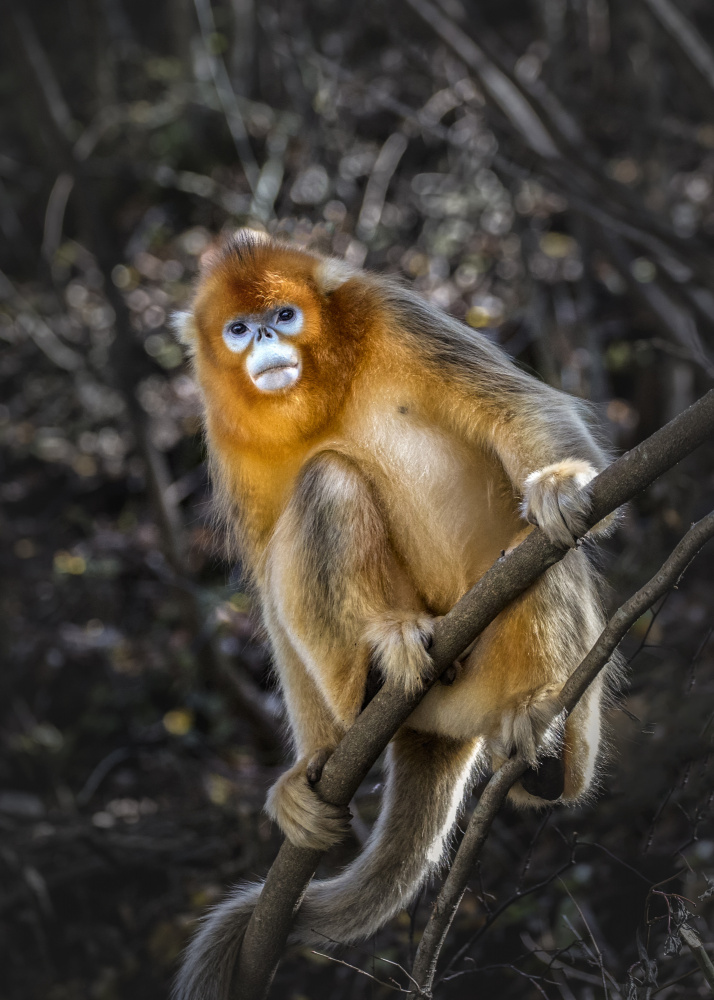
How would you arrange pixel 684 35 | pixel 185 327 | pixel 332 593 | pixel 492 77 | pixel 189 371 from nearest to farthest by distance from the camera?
1. pixel 332 593
2. pixel 185 327
3. pixel 189 371
4. pixel 684 35
5. pixel 492 77

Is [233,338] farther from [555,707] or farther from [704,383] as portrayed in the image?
[704,383]

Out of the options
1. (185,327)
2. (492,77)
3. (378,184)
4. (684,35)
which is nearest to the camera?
(185,327)

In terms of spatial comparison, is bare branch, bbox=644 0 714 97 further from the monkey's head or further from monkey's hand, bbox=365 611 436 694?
monkey's hand, bbox=365 611 436 694

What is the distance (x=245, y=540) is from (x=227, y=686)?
2.19 metres

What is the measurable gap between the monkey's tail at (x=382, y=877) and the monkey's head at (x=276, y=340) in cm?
96

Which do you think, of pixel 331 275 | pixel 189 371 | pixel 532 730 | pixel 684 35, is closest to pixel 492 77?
pixel 684 35

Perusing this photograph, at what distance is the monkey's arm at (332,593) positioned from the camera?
2.26m

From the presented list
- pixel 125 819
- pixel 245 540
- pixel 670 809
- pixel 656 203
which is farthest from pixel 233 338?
pixel 656 203

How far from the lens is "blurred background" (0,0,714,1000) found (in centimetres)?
376

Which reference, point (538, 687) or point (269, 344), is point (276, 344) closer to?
point (269, 344)

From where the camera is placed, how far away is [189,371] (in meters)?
3.25

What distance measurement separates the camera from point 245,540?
2.69 meters

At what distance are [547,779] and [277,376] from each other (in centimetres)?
120

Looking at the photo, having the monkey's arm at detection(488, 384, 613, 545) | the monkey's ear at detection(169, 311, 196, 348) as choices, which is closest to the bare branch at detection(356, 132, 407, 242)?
the monkey's ear at detection(169, 311, 196, 348)
